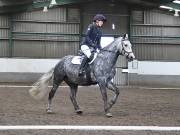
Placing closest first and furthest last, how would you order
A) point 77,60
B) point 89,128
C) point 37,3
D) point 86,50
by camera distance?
point 89,128
point 86,50
point 77,60
point 37,3

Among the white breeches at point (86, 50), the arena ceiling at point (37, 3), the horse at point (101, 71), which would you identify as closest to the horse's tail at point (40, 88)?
the horse at point (101, 71)

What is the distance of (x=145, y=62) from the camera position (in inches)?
1232

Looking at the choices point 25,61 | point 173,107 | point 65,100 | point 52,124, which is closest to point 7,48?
point 25,61

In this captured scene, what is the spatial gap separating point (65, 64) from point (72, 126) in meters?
3.15

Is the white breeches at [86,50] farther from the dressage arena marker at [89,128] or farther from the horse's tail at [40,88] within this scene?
the dressage arena marker at [89,128]

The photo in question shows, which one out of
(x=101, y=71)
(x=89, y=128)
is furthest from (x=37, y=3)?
(x=89, y=128)

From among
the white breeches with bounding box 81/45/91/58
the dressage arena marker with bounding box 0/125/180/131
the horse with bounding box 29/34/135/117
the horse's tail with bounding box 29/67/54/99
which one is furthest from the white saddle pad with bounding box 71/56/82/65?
the dressage arena marker with bounding box 0/125/180/131

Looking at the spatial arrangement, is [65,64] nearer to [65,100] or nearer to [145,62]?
[65,100]

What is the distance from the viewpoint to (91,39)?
14742 mm

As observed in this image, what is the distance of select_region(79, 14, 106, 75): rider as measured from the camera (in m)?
14.6

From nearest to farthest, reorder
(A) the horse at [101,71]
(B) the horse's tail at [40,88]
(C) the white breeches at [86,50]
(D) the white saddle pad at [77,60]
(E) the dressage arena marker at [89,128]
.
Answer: (E) the dressage arena marker at [89,128], (A) the horse at [101,71], (C) the white breeches at [86,50], (D) the white saddle pad at [77,60], (B) the horse's tail at [40,88]

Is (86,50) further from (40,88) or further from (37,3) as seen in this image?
(37,3)

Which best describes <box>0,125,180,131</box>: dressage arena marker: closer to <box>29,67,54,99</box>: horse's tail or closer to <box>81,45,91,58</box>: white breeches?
<box>81,45,91,58</box>: white breeches

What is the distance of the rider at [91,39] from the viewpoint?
1462cm
